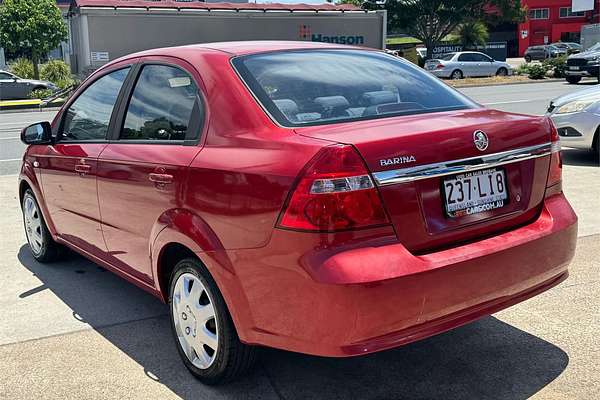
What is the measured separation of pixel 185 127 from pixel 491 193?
5.13 ft

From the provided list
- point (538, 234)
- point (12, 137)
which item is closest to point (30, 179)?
point (538, 234)

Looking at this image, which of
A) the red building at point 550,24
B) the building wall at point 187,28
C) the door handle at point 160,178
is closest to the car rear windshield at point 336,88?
the door handle at point 160,178

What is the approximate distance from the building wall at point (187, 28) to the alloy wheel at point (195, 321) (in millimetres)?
20423

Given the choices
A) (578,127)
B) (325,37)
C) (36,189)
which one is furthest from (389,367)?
(325,37)

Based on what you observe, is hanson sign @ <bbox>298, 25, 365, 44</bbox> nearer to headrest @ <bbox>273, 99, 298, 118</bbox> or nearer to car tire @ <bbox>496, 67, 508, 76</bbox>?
car tire @ <bbox>496, 67, 508, 76</bbox>

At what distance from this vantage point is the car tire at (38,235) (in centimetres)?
530

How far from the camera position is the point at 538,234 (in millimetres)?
3123

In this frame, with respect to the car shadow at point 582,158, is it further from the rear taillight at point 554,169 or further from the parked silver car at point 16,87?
the parked silver car at point 16,87

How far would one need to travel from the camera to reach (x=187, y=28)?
23.5 m

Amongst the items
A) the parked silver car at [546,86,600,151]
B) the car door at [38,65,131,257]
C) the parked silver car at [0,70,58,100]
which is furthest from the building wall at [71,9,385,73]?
the car door at [38,65,131,257]

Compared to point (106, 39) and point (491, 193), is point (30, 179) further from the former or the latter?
point (106, 39)

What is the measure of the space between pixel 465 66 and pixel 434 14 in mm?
18331

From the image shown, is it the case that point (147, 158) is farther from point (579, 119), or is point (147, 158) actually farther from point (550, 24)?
point (550, 24)

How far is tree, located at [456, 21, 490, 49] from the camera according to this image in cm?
5248
